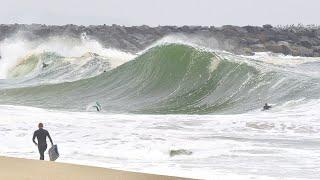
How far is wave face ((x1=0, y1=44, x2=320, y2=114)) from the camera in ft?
63.0

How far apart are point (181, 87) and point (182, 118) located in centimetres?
706

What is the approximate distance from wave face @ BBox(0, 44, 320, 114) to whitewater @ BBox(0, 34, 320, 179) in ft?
0.14

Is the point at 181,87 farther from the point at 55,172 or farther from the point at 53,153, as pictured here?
the point at 55,172

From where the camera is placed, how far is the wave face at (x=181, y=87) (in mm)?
19203

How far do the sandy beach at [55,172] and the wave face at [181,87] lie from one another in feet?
32.5

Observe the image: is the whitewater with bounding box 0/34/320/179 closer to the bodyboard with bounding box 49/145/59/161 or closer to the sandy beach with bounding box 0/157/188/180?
the bodyboard with bounding box 49/145/59/161

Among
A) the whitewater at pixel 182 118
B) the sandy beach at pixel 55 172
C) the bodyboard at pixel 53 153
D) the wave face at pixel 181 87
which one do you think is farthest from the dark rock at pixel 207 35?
the sandy beach at pixel 55 172

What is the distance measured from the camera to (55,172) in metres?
7.91

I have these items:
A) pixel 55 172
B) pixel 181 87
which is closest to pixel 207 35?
pixel 181 87

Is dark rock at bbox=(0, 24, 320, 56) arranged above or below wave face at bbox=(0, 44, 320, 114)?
above

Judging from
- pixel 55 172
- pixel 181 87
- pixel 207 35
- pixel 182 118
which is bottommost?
pixel 55 172

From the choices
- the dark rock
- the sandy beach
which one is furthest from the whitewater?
the dark rock

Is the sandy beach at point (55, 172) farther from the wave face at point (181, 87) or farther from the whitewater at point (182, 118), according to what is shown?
the wave face at point (181, 87)

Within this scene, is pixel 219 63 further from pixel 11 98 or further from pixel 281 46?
pixel 281 46
